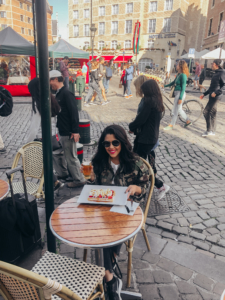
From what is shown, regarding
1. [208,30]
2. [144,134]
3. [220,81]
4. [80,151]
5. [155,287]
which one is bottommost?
[155,287]

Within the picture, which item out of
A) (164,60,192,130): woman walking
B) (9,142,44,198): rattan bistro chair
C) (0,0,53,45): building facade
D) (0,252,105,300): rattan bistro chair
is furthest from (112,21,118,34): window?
(0,252,105,300): rattan bistro chair

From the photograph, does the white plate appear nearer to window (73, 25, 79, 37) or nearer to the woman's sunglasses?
the woman's sunglasses

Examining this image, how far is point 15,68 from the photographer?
45.4 ft

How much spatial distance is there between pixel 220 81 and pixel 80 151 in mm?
4485

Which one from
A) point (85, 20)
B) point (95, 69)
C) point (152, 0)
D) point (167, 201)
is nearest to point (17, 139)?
point (167, 201)

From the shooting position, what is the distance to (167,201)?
402 cm

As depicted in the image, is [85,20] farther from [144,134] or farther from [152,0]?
[144,134]

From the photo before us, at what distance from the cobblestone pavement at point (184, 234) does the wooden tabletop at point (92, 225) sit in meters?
0.88

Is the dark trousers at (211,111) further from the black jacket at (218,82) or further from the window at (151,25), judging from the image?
the window at (151,25)

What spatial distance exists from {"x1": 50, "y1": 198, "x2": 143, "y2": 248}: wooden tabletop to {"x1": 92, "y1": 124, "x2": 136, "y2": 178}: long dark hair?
485mm

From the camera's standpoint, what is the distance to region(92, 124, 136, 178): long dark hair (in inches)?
98.5

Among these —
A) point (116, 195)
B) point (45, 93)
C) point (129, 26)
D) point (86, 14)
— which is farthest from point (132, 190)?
point (86, 14)

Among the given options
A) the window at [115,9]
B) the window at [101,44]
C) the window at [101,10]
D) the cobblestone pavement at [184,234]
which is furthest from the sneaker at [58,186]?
the window at [101,10]

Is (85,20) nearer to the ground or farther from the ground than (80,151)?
farther from the ground
